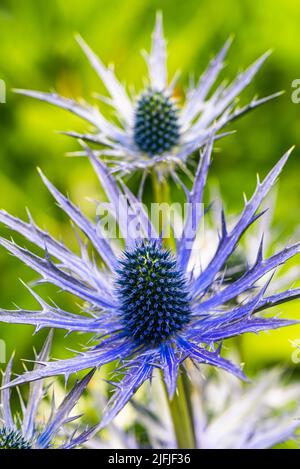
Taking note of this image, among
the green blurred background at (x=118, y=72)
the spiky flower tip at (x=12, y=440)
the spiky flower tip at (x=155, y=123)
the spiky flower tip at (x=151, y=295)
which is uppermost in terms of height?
the green blurred background at (x=118, y=72)

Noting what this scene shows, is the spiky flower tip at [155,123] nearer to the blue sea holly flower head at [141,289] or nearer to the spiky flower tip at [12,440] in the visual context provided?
the blue sea holly flower head at [141,289]

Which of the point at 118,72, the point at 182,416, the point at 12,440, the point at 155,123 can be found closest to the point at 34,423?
the point at 12,440

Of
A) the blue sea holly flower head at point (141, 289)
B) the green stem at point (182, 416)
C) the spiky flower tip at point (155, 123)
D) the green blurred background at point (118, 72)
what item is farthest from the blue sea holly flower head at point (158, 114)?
the green blurred background at point (118, 72)

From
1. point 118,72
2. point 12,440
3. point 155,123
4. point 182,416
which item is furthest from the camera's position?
point 118,72

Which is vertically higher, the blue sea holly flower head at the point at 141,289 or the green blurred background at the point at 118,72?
the green blurred background at the point at 118,72

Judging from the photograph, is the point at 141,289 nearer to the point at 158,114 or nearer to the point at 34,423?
the point at 34,423
